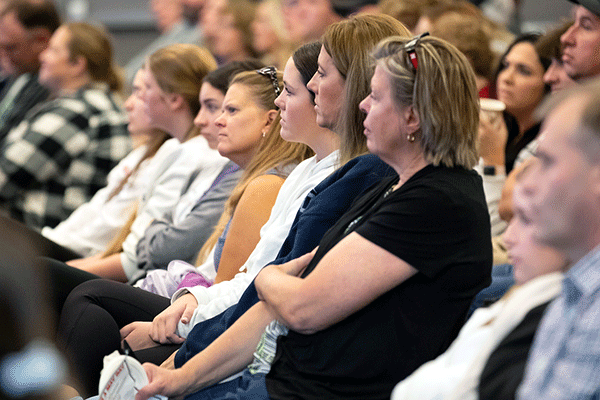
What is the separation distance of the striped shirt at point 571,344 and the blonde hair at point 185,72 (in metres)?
2.16

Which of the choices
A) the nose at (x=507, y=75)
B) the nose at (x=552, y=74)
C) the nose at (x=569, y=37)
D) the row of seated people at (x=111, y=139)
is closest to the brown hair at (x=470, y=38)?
the row of seated people at (x=111, y=139)

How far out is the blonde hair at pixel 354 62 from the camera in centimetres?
172

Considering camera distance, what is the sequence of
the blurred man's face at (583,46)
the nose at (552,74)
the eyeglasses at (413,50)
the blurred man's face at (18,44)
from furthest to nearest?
the blurred man's face at (18,44) → the nose at (552,74) → the blurred man's face at (583,46) → the eyeglasses at (413,50)

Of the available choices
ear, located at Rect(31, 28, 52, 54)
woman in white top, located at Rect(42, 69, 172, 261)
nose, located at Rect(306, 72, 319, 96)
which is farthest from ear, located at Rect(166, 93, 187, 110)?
ear, located at Rect(31, 28, 52, 54)

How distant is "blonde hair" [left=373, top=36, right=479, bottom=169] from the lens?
145 cm

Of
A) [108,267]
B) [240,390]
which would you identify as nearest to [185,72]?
[108,267]

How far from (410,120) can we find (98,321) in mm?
1050

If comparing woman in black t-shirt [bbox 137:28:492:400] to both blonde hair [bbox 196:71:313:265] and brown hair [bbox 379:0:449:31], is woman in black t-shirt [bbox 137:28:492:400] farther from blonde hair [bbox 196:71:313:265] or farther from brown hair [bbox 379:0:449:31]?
brown hair [bbox 379:0:449:31]

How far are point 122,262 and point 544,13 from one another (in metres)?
4.05

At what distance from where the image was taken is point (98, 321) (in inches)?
78.7

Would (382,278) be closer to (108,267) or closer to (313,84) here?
(313,84)

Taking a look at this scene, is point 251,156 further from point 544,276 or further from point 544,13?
point 544,13

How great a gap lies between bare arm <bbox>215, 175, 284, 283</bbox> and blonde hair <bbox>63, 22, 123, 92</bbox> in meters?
2.18

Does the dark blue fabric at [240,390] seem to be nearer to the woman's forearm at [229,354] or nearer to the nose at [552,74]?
the woman's forearm at [229,354]
